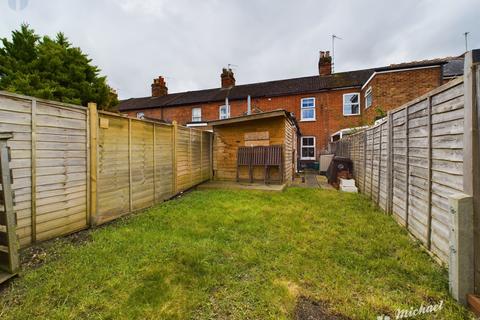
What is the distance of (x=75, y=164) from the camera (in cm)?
347

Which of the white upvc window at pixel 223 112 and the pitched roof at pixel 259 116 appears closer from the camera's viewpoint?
the pitched roof at pixel 259 116

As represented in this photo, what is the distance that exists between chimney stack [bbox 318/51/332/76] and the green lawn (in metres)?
15.7

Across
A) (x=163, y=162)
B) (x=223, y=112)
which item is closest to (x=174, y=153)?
(x=163, y=162)

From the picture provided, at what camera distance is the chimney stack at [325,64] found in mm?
15855

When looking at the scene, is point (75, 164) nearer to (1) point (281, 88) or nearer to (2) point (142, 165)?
(2) point (142, 165)

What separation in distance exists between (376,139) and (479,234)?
12.9ft

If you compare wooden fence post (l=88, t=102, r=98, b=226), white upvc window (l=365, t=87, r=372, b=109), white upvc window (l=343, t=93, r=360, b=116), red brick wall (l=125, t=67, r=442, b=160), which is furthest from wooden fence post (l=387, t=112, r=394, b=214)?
white upvc window (l=343, t=93, r=360, b=116)

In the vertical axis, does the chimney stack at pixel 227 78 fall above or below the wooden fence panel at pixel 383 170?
above

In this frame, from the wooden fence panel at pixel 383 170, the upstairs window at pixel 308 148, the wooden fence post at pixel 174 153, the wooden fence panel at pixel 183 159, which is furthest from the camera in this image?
the upstairs window at pixel 308 148

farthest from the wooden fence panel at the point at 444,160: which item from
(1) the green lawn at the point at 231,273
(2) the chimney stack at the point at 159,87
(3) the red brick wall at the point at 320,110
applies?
(2) the chimney stack at the point at 159,87

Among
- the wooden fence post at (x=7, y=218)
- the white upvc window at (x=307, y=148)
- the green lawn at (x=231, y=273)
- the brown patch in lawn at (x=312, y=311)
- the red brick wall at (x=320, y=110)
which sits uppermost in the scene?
the red brick wall at (x=320, y=110)

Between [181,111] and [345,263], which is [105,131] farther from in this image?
[181,111]

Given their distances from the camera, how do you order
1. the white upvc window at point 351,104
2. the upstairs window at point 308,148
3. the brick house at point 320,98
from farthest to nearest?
the upstairs window at point 308,148
the white upvc window at point 351,104
the brick house at point 320,98

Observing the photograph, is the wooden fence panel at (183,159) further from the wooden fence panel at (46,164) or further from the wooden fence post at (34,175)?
the wooden fence post at (34,175)
